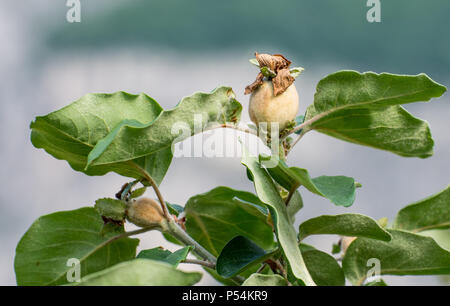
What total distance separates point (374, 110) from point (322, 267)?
34 cm

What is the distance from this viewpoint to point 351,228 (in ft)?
2.90

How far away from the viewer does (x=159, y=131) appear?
32.4 inches

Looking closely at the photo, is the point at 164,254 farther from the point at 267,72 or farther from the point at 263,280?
the point at 267,72

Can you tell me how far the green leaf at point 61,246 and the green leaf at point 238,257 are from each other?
0.22 metres

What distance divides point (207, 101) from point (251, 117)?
0.14 metres

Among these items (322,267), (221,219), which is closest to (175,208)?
(221,219)

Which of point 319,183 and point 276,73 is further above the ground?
point 276,73

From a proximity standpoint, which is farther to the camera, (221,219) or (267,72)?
(221,219)

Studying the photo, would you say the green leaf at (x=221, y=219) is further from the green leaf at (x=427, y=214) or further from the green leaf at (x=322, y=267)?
the green leaf at (x=427, y=214)

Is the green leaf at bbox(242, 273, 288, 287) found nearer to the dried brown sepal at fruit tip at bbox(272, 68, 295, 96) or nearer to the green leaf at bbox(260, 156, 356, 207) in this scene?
the green leaf at bbox(260, 156, 356, 207)

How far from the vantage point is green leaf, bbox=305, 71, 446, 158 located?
897 millimetres
